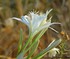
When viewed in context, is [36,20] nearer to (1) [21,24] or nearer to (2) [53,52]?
(2) [53,52]

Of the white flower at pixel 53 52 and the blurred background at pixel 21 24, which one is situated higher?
the white flower at pixel 53 52

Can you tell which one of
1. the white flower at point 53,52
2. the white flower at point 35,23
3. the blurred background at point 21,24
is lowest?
the blurred background at point 21,24

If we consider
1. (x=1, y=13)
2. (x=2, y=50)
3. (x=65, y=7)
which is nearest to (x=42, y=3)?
(x=65, y=7)

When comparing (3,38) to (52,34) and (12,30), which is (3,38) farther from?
(52,34)

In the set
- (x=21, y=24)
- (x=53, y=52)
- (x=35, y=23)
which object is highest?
(x=35, y=23)

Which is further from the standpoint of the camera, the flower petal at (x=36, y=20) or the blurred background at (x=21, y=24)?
the blurred background at (x=21, y=24)

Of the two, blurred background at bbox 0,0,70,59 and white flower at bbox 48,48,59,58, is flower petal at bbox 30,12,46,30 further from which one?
blurred background at bbox 0,0,70,59

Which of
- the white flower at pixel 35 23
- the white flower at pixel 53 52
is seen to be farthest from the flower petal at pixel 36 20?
the white flower at pixel 53 52

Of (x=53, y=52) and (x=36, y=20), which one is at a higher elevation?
(x=36, y=20)

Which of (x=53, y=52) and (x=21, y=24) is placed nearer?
(x=53, y=52)

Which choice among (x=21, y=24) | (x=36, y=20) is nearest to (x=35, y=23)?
(x=36, y=20)

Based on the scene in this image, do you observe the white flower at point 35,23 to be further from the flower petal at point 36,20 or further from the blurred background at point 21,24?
the blurred background at point 21,24
